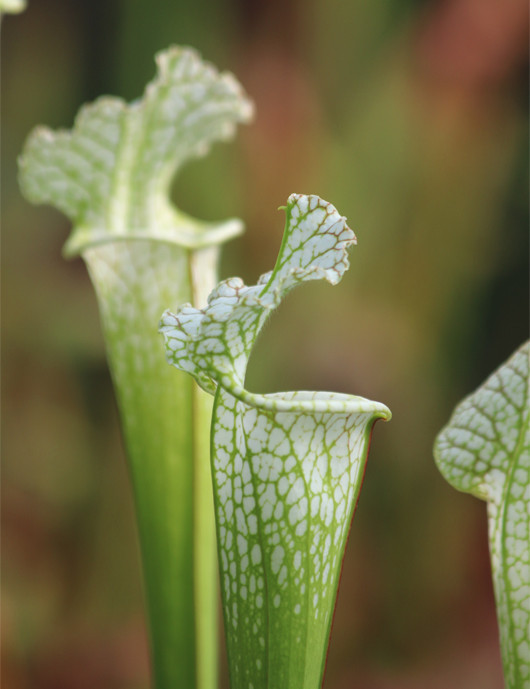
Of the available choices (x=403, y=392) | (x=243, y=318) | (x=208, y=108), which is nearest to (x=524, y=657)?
(x=243, y=318)

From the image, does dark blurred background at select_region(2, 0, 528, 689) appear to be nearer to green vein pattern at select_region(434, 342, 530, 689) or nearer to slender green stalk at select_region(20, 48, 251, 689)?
slender green stalk at select_region(20, 48, 251, 689)

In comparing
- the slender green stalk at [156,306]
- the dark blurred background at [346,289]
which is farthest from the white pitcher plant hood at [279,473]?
the dark blurred background at [346,289]

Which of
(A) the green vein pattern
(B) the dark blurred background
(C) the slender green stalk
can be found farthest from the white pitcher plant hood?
(B) the dark blurred background

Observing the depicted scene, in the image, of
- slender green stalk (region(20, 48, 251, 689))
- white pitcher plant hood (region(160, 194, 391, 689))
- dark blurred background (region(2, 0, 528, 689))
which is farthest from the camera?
dark blurred background (region(2, 0, 528, 689))

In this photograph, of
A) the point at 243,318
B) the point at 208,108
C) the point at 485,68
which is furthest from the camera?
the point at 485,68

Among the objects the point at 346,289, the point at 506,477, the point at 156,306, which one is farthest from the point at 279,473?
the point at 346,289

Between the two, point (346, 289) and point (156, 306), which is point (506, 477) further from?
point (346, 289)

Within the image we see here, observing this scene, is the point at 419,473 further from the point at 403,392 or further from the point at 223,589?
the point at 223,589
